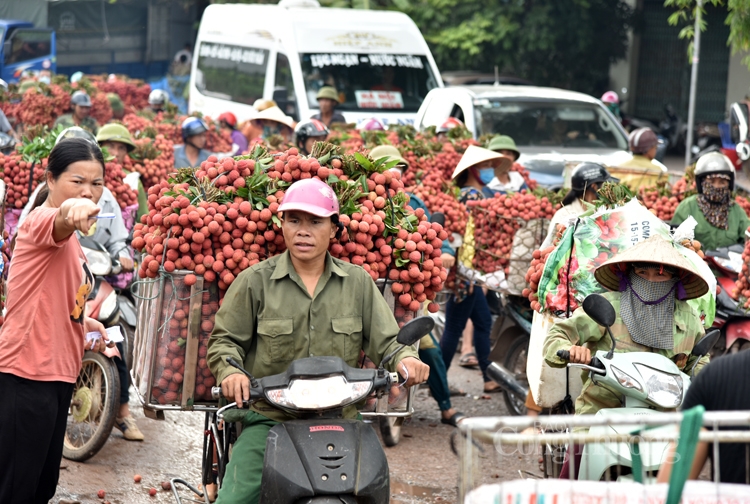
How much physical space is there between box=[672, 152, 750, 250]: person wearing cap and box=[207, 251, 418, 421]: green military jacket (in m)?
3.92

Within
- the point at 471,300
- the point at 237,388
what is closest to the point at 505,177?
the point at 471,300

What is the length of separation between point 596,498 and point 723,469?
1.92 ft

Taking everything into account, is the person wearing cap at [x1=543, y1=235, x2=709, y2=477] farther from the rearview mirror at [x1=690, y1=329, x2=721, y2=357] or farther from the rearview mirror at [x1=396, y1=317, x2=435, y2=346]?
the rearview mirror at [x1=396, y1=317, x2=435, y2=346]

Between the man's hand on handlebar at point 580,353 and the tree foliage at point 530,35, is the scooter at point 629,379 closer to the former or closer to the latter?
the man's hand on handlebar at point 580,353

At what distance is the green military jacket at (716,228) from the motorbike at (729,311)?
29cm

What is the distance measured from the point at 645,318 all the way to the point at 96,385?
11.4 feet

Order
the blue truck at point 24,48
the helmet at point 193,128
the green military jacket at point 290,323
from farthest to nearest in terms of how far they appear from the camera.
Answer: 1. the blue truck at point 24,48
2. the helmet at point 193,128
3. the green military jacket at point 290,323

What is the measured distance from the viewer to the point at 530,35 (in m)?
23.6

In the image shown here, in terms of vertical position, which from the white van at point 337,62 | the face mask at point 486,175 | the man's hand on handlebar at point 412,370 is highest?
the white van at point 337,62

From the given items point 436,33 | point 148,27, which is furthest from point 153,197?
point 148,27

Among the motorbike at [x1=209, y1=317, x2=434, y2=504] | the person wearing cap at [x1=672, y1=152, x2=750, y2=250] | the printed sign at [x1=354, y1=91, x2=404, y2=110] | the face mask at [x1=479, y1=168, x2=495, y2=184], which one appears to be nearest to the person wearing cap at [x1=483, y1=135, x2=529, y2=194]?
the face mask at [x1=479, y1=168, x2=495, y2=184]

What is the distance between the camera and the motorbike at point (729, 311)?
662 centimetres

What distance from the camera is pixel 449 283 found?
7.74 metres

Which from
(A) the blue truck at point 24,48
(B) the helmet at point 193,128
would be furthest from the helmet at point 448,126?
(A) the blue truck at point 24,48
